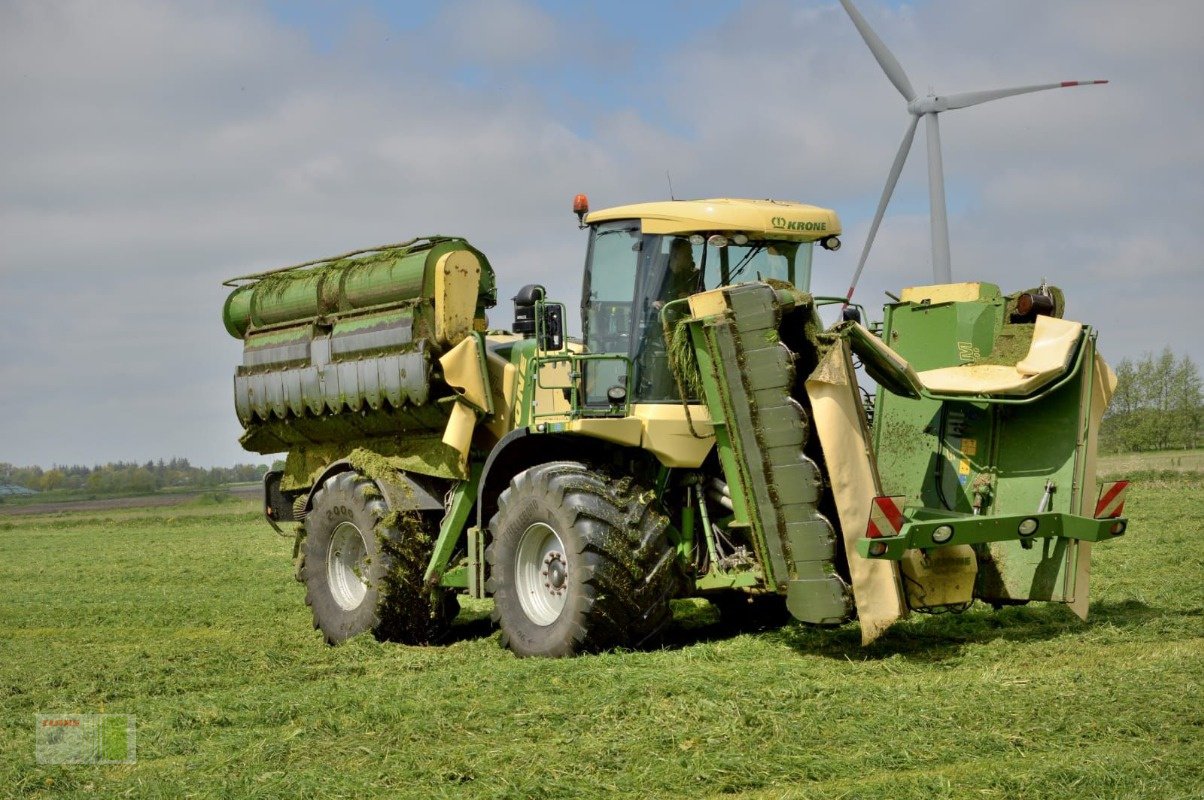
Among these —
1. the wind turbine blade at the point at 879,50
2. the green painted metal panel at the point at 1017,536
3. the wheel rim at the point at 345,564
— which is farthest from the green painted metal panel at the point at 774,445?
the wind turbine blade at the point at 879,50

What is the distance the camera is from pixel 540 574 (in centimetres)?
984

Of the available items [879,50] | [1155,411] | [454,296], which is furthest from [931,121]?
[1155,411]

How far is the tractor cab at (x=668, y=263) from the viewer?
9477 millimetres

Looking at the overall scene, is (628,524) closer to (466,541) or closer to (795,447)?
(795,447)

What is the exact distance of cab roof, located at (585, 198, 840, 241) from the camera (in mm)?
9445

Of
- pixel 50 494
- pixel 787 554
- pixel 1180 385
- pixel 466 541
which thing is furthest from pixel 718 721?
pixel 50 494

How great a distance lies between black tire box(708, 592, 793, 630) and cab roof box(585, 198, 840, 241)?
2.91 meters

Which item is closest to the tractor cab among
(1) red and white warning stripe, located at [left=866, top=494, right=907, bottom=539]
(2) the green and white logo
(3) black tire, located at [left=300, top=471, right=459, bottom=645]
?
(1) red and white warning stripe, located at [left=866, top=494, right=907, bottom=539]

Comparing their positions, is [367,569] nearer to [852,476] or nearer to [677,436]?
[677,436]

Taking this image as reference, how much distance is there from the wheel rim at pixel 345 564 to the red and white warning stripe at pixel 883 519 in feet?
18.1

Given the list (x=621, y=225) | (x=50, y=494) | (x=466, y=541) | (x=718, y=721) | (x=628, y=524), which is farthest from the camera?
(x=50, y=494)

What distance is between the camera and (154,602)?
14969mm

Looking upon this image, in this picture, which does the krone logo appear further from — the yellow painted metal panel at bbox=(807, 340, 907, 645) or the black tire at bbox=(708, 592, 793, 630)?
the black tire at bbox=(708, 592, 793, 630)

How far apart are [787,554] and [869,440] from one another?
90 cm
